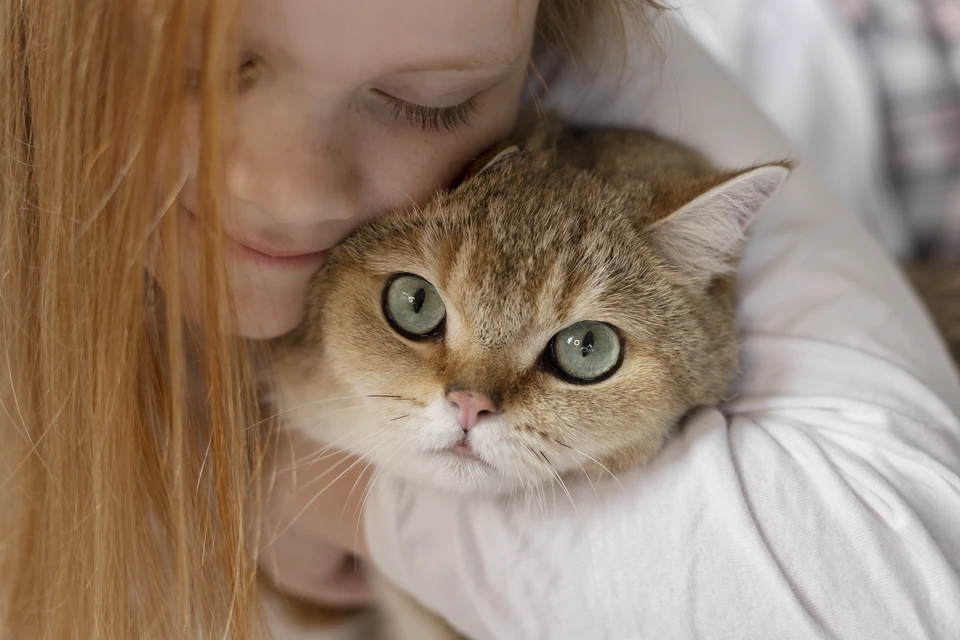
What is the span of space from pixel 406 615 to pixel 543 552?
473mm

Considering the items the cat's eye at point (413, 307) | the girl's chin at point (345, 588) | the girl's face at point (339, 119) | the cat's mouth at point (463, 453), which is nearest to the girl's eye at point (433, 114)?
the girl's face at point (339, 119)

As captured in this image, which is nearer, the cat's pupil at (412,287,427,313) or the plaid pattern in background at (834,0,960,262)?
the cat's pupil at (412,287,427,313)

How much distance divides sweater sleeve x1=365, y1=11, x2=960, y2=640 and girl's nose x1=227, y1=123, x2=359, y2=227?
50 cm

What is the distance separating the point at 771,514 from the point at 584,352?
0.36 m

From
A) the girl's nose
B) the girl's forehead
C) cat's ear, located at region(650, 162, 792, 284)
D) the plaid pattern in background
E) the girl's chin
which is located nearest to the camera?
the girl's forehead

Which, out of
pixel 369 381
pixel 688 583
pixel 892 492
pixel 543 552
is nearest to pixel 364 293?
pixel 369 381

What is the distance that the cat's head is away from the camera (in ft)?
3.77

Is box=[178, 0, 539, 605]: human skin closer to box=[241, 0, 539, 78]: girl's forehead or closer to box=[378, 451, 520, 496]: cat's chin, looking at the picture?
box=[241, 0, 539, 78]: girl's forehead

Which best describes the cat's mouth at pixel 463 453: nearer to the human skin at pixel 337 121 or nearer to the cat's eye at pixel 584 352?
the cat's eye at pixel 584 352

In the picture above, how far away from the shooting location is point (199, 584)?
1221 mm

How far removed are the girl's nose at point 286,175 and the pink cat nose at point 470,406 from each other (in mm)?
321

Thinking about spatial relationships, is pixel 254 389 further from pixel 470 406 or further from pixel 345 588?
pixel 345 588

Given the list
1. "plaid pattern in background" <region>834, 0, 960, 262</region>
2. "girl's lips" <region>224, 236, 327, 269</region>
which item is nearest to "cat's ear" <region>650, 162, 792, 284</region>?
"girl's lips" <region>224, 236, 327, 269</region>

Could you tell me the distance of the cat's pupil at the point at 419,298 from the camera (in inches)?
48.0
